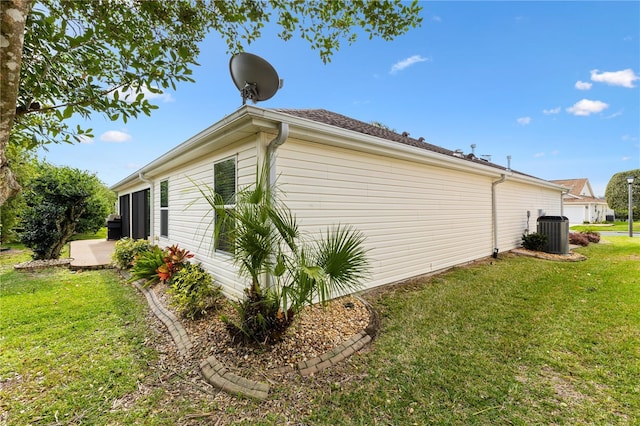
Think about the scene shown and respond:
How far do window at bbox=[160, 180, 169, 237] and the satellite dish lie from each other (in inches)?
188

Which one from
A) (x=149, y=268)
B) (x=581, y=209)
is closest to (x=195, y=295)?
(x=149, y=268)

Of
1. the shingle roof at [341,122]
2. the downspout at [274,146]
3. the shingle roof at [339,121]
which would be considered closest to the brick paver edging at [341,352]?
the downspout at [274,146]

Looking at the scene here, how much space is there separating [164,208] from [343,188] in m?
6.01

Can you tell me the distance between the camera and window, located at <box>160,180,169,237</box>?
24.7 feet

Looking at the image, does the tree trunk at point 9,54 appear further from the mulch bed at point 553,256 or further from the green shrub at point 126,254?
the mulch bed at point 553,256

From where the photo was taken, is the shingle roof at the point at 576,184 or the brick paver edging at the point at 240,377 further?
the shingle roof at the point at 576,184

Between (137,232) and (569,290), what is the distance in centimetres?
1341

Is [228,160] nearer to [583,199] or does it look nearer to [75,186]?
[75,186]

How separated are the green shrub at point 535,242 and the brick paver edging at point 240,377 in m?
8.68

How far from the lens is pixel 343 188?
15.2ft

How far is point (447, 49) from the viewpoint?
27.1ft

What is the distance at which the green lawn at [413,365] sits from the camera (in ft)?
7.14

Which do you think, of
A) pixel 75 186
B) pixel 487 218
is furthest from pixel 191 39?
pixel 487 218

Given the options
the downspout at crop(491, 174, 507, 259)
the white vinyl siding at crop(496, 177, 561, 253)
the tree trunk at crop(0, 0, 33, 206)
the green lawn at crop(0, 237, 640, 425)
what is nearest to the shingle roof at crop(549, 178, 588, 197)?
the white vinyl siding at crop(496, 177, 561, 253)
